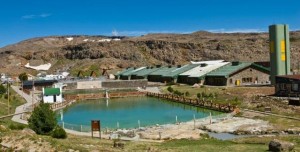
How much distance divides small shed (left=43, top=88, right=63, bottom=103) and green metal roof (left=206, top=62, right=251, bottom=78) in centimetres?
3495

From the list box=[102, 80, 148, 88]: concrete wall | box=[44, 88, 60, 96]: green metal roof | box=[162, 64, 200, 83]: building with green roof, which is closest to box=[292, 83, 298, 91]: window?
box=[44, 88, 60, 96]: green metal roof

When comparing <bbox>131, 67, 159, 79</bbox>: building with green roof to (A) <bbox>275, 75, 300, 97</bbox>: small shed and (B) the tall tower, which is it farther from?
(A) <bbox>275, 75, 300, 97</bbox>: small shed

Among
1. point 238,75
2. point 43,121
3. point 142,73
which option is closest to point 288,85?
point 238,75

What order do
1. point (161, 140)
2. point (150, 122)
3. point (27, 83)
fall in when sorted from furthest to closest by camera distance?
point (27, 83)
point (150, 122)
point (161, 140)

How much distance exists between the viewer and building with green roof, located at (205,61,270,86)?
88.4 m

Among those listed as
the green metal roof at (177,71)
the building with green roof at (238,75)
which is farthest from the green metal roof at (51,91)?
the green metal roof at (177,71)

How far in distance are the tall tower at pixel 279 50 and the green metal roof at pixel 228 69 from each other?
448 inches

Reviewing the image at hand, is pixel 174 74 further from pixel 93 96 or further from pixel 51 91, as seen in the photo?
pixel 51 91

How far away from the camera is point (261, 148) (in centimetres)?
2603

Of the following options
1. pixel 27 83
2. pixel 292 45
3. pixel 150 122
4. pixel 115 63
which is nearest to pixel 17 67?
pixel 115 63

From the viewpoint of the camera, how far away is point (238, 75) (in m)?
89.7

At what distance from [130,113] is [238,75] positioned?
37961 millimetres

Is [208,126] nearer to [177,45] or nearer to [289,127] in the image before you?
[289,127]

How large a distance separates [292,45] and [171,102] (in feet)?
436
